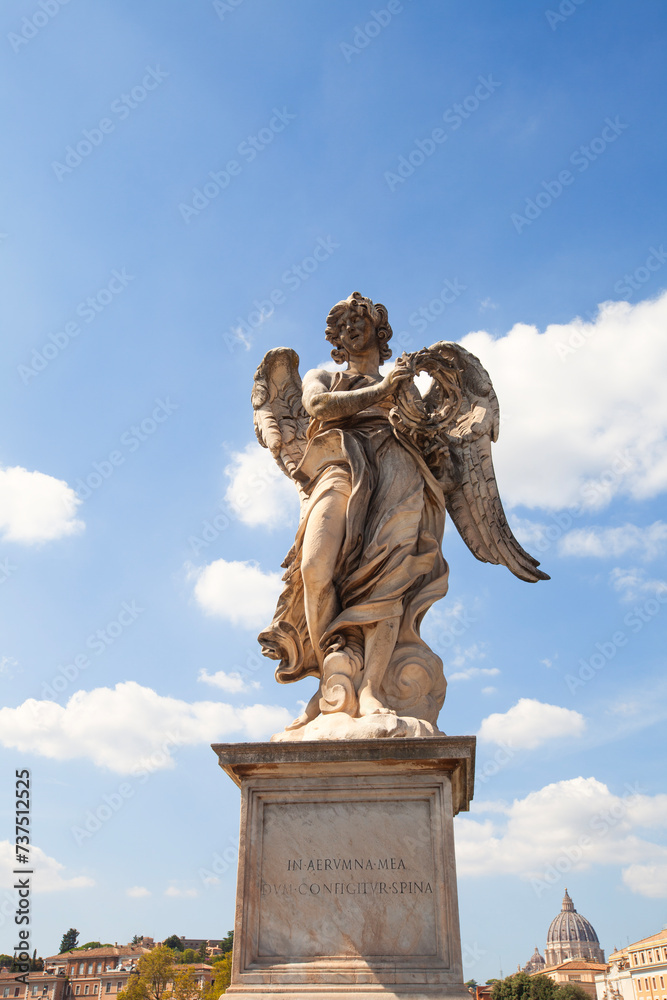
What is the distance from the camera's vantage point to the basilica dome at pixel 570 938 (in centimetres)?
17150

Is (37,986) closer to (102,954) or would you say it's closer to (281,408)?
(102,954)

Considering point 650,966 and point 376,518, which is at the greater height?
point 376,518

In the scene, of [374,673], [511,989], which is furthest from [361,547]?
[511,989]

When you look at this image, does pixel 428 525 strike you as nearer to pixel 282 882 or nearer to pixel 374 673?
pixel 374 673

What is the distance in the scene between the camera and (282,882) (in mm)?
5137

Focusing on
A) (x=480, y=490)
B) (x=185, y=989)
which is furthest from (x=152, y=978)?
(x=480, y=490)

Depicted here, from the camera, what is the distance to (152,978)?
50.8 metres

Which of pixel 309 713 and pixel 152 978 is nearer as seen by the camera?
pixel 309 713

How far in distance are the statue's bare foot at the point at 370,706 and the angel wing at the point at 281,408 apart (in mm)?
2516

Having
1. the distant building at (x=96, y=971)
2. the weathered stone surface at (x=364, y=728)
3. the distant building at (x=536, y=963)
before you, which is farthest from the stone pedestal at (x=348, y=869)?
the distant building at (x=536, y=963)

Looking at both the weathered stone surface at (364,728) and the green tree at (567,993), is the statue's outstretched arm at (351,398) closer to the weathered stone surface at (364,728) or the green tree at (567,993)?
the weathered stone surface at (364,728)

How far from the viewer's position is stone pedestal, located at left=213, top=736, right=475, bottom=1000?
480cm

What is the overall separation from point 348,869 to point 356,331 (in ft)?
14.9

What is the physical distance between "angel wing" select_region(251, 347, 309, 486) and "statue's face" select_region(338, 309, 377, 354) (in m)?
0.87
